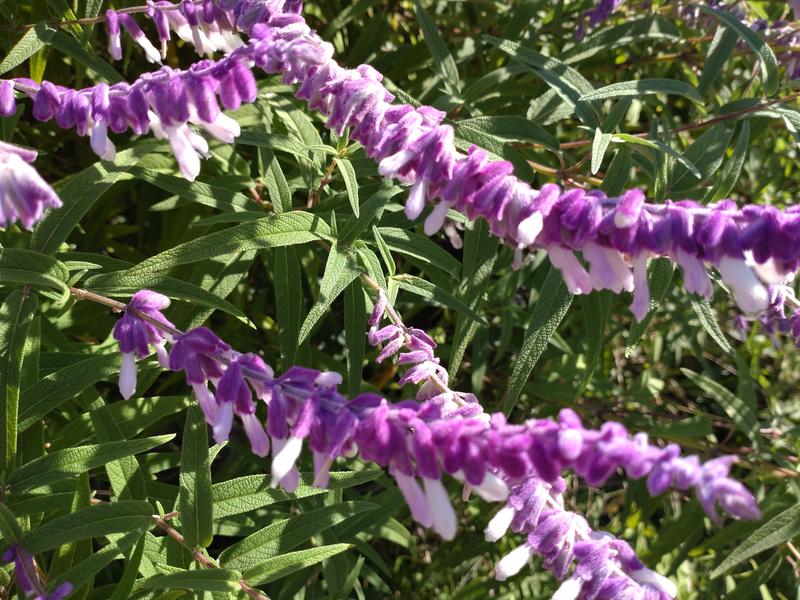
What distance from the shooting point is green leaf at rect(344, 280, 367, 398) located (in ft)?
7.14

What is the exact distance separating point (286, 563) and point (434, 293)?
2.49ft

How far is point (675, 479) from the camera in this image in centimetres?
99

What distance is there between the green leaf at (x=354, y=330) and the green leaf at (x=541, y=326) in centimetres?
40

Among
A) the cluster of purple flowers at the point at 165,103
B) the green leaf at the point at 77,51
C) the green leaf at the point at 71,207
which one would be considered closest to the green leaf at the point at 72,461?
the green leaf at the point at 71,207

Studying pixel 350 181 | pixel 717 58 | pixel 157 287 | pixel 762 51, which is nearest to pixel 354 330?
pixel 350 181

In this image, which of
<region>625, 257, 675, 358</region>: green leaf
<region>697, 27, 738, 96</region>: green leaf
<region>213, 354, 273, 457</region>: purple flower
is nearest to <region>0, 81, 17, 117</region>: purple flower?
<region>213, 354, 273, 457</region>: purple flower

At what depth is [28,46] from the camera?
80.6 inches

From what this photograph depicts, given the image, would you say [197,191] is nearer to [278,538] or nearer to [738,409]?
[278,538]

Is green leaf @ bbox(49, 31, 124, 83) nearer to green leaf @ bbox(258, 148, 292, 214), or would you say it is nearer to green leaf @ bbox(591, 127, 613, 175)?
green leaf @ bbox(258, 148, 292, 214)

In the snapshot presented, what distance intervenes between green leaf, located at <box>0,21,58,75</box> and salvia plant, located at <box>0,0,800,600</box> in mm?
24

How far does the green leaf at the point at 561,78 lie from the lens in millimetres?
2326

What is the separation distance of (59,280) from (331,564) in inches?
48.9

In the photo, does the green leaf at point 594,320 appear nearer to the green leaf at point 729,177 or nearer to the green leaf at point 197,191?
the green leaf at point 729,177

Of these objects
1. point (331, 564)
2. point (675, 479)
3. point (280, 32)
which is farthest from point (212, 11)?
point (331, 564)
